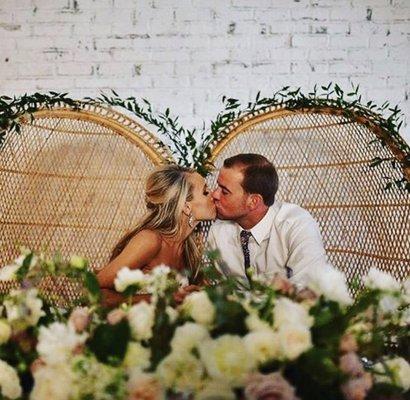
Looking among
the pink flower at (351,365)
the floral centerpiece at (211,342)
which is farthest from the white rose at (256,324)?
the pink flower at (351,365)

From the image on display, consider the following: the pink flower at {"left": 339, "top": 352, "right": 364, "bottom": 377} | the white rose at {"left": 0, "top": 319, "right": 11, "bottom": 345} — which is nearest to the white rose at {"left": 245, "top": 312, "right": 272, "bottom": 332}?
the pink flower at {"left": 339, "top": 352, "right": 364, "bottom": 377}

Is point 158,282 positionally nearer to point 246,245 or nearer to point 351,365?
point 351,365

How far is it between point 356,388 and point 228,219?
5.43 feet

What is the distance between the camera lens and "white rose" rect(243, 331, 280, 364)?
82 centimetres

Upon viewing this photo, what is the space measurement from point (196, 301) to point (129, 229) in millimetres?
1759

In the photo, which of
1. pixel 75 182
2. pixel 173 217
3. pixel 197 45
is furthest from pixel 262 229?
pixel 197 45

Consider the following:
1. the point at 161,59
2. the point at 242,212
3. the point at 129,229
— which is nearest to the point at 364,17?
the point at 161,59

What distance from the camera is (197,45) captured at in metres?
2.95

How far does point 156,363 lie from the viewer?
2.90ft

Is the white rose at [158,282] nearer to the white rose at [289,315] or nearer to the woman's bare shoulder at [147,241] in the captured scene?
the white rose at [289,315]

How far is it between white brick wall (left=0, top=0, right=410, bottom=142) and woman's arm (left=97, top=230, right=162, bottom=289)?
771 millimetres

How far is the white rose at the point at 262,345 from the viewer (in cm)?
82

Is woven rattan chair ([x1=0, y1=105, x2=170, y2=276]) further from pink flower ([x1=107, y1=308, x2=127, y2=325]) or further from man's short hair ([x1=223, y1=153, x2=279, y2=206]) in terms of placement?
pink flower ([x1=107, y1=308, x2=127, y2=325])

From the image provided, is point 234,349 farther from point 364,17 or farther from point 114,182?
point 364,17
